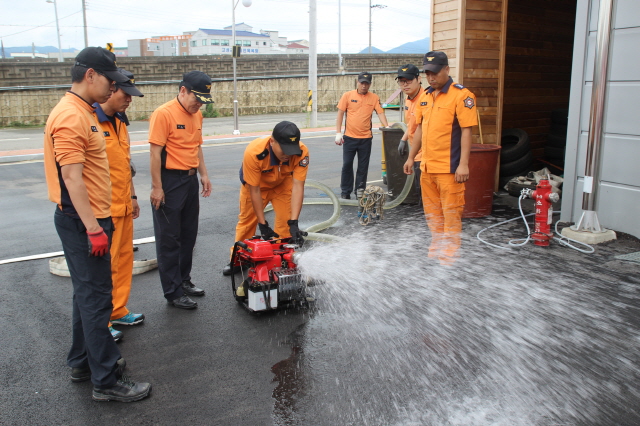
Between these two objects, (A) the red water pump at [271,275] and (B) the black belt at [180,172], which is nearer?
(A) the red water pump at [271,275]

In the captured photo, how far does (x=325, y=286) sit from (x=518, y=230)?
10.4 ft

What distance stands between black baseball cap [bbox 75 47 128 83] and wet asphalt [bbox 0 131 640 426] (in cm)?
191

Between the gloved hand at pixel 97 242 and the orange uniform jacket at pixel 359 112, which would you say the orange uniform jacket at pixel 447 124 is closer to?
the gloved hand at pixel 97 242

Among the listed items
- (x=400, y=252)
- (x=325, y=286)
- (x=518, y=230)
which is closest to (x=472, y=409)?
(x=325, y=286)

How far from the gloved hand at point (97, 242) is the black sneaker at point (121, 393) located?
0.83 m

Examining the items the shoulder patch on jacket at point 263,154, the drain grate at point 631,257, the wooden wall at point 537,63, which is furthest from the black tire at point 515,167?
the shoulder patch on jacket at point 263,154

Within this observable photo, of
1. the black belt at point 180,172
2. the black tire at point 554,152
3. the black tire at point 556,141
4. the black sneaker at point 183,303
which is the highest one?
the black belt at point 180,172

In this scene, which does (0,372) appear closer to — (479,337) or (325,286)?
(325,286)

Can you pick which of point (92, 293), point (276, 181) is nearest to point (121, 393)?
point (92, 293)

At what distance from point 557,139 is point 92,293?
29.8 feet

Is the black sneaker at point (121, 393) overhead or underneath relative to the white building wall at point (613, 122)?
underneath

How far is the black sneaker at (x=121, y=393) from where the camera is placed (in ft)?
10.3

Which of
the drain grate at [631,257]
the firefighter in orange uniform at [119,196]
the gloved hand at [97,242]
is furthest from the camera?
the drain grate at [631,257]

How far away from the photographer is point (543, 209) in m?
5.92
